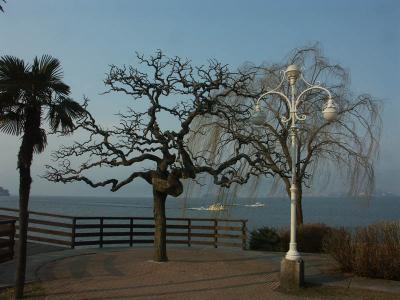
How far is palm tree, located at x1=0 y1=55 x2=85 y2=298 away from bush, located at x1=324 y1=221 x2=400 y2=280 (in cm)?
766

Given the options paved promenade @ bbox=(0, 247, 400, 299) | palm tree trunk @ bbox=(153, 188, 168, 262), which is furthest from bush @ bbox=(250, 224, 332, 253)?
palm tree trunk @ bbox=(153, 188, 168, 262)

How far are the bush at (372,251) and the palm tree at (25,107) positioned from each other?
7.66 metres

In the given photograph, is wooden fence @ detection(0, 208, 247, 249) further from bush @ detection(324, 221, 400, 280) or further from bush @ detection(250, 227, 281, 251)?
bush @ detection(324, 221, 400, 280)

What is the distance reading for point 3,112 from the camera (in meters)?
9.02

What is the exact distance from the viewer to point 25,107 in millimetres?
8945

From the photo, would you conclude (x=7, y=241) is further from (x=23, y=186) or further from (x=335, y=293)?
(x=335, y=293)

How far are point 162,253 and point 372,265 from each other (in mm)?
Result: 5850

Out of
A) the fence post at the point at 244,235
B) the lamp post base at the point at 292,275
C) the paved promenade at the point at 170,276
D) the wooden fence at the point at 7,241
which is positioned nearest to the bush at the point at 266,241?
the fence post at the point at 244,235

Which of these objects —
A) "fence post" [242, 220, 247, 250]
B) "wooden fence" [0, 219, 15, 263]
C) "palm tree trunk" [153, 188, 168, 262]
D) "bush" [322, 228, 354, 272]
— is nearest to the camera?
"bush" [322, 228, 354, 272]

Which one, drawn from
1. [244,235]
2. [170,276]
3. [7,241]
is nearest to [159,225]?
[170,276]

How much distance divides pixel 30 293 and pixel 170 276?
11.4ft

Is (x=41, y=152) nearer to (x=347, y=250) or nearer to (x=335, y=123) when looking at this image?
(x=347, y=250)

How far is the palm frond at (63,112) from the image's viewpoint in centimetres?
922

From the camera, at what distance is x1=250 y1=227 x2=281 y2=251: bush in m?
17.9
